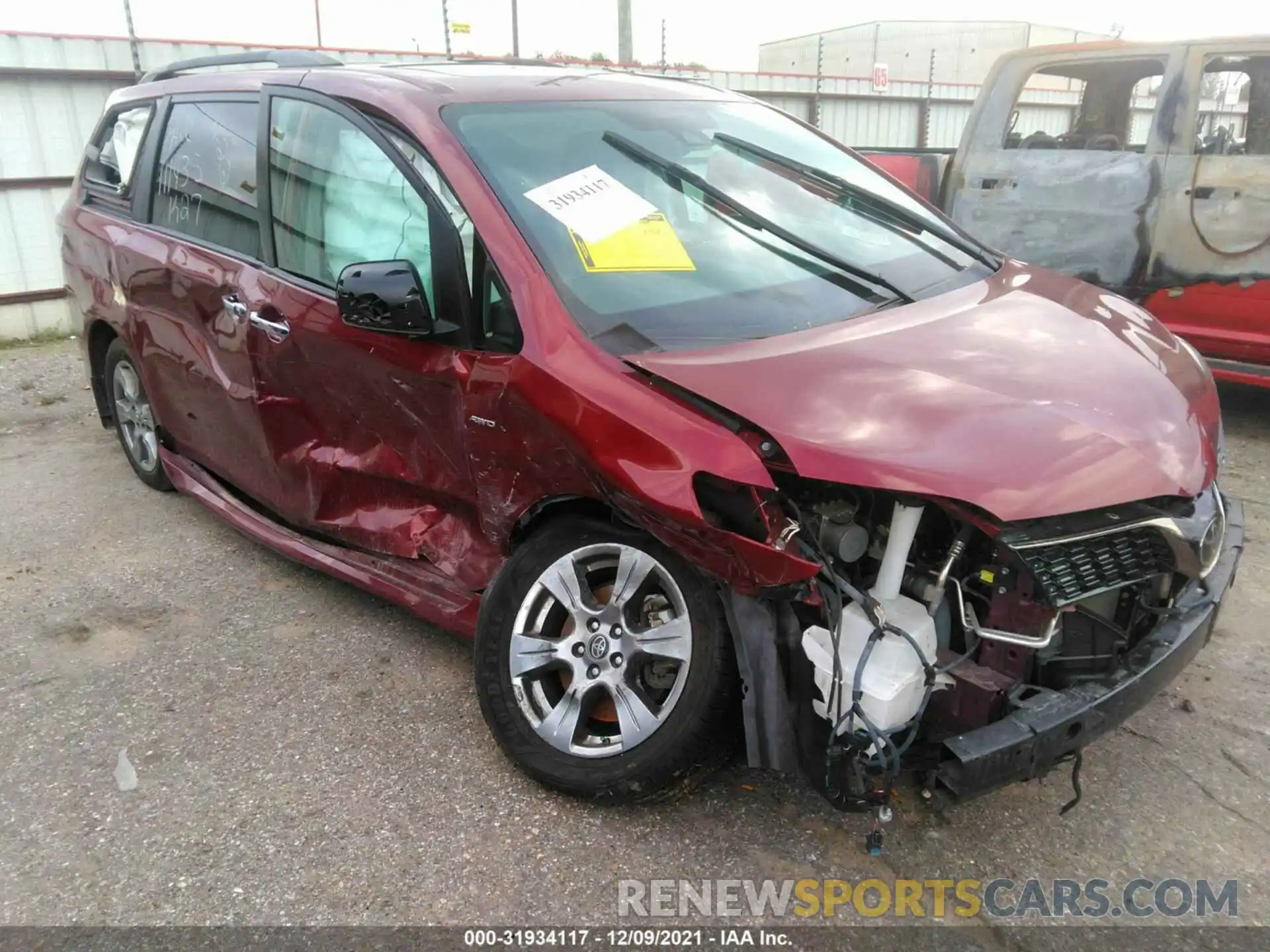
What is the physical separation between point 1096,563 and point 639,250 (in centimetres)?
135

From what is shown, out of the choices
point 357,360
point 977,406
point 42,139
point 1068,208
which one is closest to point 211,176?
point 357,360

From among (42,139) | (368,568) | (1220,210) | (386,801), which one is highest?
(42,139)

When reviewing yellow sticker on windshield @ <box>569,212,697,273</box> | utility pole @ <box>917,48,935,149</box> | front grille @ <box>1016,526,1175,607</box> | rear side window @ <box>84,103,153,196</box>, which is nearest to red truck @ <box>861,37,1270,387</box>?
front grille @ <box>1016,526,1175,607</box>

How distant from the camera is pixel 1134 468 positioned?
2.08 m

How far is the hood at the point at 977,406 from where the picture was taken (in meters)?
2.00

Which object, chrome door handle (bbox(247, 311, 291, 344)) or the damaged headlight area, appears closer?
the damaged headlight area

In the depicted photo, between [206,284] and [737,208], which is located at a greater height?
[737,208]

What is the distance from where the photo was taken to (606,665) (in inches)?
95.9

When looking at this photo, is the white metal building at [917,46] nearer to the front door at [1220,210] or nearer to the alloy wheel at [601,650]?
the front door at [1220,210]

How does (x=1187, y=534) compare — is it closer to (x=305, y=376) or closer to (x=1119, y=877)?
(x=1119, y=877)

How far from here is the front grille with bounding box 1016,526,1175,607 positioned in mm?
2000

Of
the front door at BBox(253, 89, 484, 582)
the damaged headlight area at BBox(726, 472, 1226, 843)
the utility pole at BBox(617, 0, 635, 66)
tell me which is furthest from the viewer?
the utility pole at BBox(617, 0, 635, 66)

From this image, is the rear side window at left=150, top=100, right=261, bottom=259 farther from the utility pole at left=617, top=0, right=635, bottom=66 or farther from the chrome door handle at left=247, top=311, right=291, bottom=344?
the utility pole at left=617, top=0, right=635, bottom=66

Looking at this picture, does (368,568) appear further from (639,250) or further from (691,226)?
(691,226)
